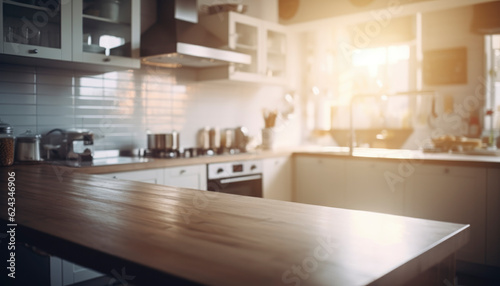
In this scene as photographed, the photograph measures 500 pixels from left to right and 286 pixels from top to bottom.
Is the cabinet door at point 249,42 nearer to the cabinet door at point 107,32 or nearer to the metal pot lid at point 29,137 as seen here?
the cabinet door at point 107,32

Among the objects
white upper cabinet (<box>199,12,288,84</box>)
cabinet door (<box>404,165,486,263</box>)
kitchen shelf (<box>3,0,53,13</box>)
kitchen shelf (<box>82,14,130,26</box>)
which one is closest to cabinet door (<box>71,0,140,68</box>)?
kitchen shelf (<box>82,14,130,26</box>)

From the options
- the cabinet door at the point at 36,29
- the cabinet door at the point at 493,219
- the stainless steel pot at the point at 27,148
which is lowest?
the cabinet door at the point at 493,219

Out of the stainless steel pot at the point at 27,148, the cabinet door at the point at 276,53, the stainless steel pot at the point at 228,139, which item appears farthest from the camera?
the cabinet door at the point at 276,53

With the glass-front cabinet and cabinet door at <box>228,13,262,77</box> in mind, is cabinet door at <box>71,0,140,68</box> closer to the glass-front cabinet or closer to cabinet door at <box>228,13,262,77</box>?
the glass-front cabinet

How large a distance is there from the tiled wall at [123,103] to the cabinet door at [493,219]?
245cm

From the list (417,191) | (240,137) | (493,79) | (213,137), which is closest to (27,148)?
(213,137)

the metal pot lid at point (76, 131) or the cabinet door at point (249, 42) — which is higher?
the cabinet door at point (249, 42)

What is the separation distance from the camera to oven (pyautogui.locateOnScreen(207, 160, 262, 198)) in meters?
3.44

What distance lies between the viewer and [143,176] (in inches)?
114

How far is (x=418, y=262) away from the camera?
30.7 inches

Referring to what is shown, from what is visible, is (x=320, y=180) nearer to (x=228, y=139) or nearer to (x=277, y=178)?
(x=277, y=178)

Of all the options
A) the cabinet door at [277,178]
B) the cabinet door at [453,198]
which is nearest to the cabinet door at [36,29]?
the cabinet door at [277,178]

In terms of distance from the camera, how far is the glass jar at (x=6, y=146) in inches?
97.0

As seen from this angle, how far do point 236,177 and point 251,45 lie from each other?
55.6 inches
